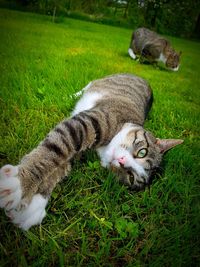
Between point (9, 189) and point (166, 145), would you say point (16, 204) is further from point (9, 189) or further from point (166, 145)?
point (166, 145)

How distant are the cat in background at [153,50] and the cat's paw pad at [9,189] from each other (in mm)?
5400

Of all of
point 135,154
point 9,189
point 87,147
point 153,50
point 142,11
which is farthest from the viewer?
point 142,11

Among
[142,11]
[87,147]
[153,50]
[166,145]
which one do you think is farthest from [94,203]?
[142,11]

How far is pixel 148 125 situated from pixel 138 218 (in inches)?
53.1

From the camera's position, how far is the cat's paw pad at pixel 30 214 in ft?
4.45

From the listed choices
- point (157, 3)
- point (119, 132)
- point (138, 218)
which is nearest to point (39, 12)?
point (157, 3)

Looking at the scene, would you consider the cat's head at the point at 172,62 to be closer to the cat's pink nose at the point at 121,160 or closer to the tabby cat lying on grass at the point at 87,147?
the tabby cat lying on grass at the point at 87,147

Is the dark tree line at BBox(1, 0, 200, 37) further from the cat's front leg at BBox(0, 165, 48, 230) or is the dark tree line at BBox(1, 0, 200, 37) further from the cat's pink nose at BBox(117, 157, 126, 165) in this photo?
the cat's front leg at BBox(0, 165, 48, 230)

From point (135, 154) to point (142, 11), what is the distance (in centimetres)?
→ 740

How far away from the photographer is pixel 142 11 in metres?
8.52

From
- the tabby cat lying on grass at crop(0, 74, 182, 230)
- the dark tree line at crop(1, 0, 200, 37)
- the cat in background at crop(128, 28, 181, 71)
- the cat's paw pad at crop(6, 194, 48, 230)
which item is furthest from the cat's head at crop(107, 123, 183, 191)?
the dark tree line at crop(1, 0, 200, 37)

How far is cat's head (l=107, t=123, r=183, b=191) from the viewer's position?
6.38 feet

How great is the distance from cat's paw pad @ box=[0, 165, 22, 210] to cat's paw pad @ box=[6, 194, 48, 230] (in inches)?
1.6

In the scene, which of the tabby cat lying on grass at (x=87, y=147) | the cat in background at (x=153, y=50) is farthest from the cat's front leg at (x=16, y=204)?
the cat in background at (x=153, y=50)
